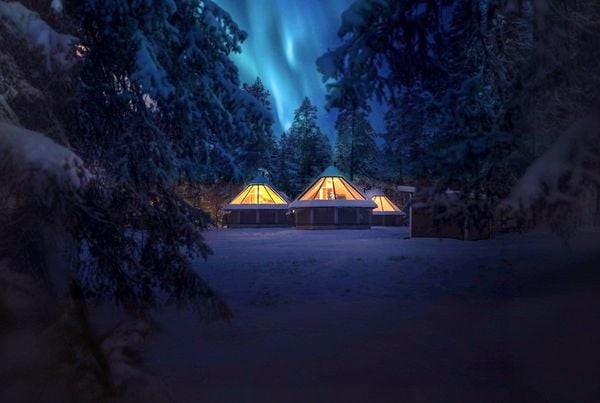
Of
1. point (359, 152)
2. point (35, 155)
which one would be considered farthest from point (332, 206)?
point (35, 155)

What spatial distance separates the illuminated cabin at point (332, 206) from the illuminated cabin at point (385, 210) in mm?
7761

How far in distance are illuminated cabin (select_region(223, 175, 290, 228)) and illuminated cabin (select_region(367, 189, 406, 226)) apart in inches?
287

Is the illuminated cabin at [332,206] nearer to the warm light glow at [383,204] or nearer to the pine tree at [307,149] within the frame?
the warm light glow at [383,204]

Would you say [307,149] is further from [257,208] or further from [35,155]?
[35,155]

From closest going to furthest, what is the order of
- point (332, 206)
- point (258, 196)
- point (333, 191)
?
1. point (332, 206)
2. point (333, 191)
3. point (258, 196)

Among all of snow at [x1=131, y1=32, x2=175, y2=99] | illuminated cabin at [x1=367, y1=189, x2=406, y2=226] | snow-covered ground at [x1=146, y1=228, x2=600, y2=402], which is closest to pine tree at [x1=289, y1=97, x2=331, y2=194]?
illuminated cabin at [x1=367, y1=189, x2=406, y2=226]

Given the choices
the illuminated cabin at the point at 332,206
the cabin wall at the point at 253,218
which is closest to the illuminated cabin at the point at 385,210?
the illuminated cabin at the point at 332,206

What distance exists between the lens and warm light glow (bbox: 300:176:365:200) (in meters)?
35.1

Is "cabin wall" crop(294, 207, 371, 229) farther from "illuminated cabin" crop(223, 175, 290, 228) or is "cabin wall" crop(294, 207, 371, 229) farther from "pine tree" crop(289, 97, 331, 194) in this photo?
"pine tree" crop(289, 97, 331, 194)

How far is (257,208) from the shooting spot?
133 ft

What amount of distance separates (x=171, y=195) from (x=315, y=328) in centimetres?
254

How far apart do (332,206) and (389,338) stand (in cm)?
2748

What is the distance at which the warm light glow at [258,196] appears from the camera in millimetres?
41312

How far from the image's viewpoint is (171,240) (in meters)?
6.46
